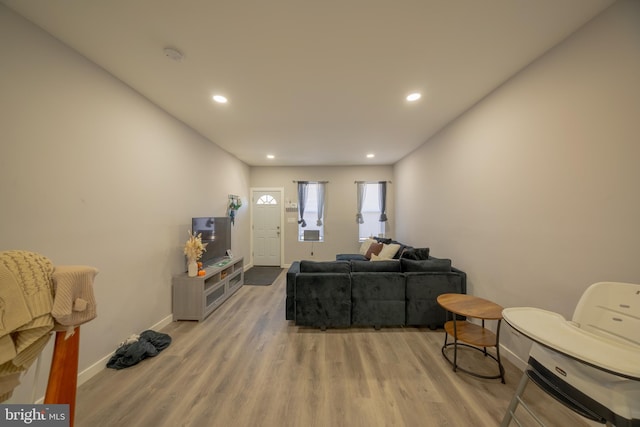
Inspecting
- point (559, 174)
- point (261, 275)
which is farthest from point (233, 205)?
point (559, 174)

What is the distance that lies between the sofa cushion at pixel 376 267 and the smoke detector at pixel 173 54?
277 cm

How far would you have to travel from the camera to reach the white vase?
295 cm

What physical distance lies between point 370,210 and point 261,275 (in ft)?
10.6

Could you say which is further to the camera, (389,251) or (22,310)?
(389,251)

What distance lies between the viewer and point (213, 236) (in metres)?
3.54

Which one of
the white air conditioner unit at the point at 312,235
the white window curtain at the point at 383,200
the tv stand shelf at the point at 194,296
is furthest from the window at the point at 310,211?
the tv stand shelf at the point at 194,296

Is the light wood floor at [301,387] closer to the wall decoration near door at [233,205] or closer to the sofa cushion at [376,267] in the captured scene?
the sofa cushion at [376,267]

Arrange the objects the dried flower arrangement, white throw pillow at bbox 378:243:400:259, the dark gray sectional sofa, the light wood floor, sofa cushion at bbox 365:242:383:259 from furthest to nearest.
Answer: sofa cushion at bbox 365:242:383:259
white throw pillow at bbox 378:243:400:259
the dried flower arrangement
the dark gray sectional sofa
the light wood floor

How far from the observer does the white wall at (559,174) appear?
1.39 m

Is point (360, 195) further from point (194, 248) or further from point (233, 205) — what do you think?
point (194, 248)

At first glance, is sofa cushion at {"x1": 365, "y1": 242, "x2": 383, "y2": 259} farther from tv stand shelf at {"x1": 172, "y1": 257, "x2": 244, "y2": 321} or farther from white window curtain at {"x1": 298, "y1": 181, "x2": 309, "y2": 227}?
tv stand shelf at {"x1": 172, "y1": 257, "x2": 244, "y2": 321}

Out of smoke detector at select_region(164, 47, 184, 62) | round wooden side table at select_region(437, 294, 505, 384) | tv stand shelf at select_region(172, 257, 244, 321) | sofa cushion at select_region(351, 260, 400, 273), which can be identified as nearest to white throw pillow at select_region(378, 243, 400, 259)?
sofa cushion at select_region(351, 260, 400, 273)

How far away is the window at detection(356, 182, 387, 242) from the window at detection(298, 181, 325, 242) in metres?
1.02

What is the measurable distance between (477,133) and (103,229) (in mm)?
4096
